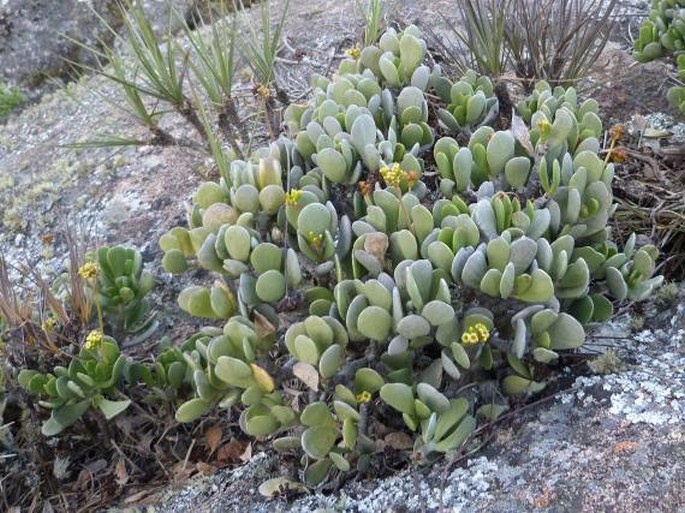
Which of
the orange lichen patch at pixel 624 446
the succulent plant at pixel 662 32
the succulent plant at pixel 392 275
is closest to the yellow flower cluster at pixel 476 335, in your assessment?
the succulent plant at pixel 392 275

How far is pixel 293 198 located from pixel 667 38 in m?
1.56

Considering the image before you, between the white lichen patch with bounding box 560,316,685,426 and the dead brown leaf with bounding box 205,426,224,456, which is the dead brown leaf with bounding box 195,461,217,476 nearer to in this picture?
the dead brown leaf with bounding box 205,426,224,456

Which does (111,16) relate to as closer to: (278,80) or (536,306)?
(278,80)

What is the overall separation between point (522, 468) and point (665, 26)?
1717 millimetres

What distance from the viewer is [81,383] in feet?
Result: 6.98

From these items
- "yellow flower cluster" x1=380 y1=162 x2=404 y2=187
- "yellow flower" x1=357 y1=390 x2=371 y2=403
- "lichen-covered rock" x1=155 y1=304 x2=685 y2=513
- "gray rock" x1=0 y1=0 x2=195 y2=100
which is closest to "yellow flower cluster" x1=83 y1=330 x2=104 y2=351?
"lichen-covered rock" x1=155 y1=304 x2=685 y2=513

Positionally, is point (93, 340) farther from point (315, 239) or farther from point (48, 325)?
point (315, 239)

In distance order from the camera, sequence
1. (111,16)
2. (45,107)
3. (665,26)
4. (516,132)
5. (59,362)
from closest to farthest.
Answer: (516,132) → (59,362) → (665,26) → (45,107) → (111,16)

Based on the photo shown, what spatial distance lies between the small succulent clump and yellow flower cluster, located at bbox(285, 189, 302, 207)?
4.37ft

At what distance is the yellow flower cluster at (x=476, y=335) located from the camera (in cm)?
168

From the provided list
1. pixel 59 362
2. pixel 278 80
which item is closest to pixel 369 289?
pixel 59 362

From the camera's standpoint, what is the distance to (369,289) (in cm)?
173

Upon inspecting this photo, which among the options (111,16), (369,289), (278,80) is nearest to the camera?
(369,289)

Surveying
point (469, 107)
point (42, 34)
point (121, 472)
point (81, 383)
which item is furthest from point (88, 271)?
point (42, 34)
